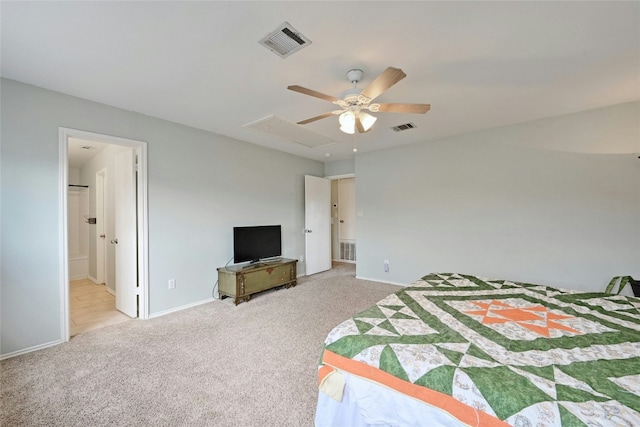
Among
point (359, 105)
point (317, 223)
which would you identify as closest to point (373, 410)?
point (359, 105)

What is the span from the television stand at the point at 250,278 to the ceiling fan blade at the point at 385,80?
2.75 metres

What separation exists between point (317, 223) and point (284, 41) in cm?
384

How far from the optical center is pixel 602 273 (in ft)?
9.71

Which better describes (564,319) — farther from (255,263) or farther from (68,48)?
(68,48)

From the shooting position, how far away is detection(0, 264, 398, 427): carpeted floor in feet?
5.26

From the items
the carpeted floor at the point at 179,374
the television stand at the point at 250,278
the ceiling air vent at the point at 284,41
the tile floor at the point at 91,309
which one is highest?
the ceiling air vent at the point at 284,41

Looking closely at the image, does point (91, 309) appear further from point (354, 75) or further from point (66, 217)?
point (354, 75)

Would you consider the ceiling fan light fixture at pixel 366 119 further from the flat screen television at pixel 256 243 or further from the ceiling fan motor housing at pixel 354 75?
the flat screen television at pixel 256 243

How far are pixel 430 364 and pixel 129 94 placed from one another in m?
3.32

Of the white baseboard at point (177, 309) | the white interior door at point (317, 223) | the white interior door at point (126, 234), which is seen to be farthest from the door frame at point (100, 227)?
the white interior door at point (317, 223)

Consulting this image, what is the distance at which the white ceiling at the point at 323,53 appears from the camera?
5.13 feet

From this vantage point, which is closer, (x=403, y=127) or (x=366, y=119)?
(x=366, y=119)

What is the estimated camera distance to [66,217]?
253 centimetres

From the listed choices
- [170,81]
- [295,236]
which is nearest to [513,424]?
[170,81]
